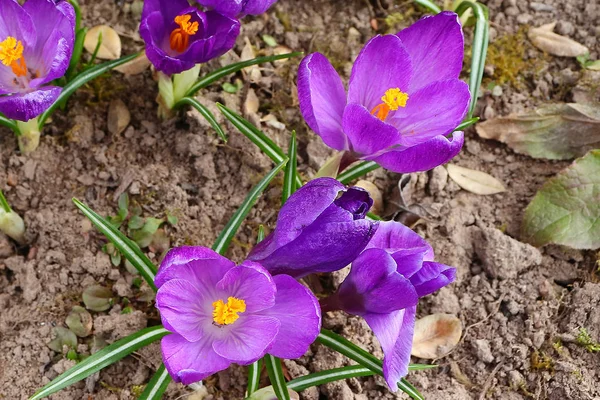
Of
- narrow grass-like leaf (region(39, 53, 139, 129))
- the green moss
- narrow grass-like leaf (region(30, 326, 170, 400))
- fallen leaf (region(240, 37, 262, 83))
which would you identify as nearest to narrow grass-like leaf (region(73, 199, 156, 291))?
narrow grass-like leaf (region(30, 326, 170, 400))

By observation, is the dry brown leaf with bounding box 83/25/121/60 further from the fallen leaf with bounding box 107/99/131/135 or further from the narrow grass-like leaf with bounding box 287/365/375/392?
the narrow grass-like leaf with bounding box 287/365/375/392

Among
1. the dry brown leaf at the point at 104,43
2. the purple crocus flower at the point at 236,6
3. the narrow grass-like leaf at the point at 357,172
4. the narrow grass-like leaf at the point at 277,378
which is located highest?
the purple crocus flower at the point at 236,6

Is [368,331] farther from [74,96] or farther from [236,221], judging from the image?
[74,96]

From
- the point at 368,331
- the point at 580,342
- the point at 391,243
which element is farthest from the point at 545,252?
the point at 391,243

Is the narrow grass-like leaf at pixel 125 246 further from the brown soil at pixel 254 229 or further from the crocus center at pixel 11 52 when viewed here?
the crocus center at pixel 11 52

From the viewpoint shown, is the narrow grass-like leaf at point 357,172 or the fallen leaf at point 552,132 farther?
the fallen leaf at point 552,132

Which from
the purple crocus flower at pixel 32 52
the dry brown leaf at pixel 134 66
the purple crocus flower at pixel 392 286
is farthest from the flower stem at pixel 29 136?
the purple crocus flower at pixel 392 286
